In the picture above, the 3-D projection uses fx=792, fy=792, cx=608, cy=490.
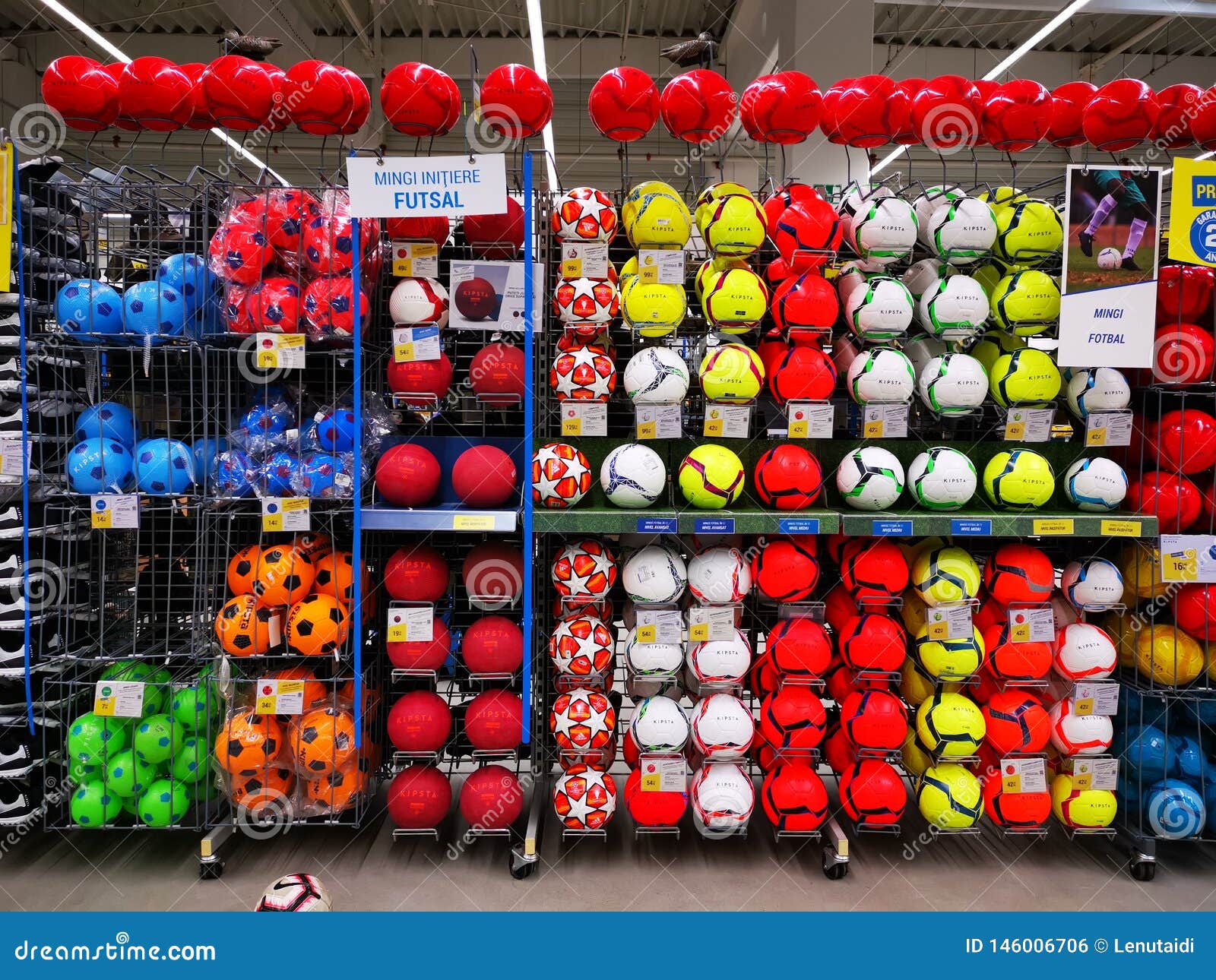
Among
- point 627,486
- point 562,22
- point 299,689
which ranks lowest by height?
point 299,689

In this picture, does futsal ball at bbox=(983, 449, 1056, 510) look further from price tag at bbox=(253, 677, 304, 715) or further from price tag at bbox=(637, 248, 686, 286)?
price tag at bbox=(253, 677, 304, 715)

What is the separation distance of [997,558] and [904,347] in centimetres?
95

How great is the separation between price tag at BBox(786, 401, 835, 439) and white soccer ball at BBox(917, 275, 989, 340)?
21.9 inches

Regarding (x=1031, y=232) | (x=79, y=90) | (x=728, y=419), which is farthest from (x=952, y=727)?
(x=79, y=90)

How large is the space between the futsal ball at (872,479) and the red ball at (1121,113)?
1.53 m

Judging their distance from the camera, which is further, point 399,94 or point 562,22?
point 562,22

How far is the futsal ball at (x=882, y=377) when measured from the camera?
3.07m

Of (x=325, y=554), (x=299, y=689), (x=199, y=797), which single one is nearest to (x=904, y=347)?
(x=325, y=554)

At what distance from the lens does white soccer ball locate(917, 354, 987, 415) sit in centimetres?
309

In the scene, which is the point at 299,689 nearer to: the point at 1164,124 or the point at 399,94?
the point at 399,94

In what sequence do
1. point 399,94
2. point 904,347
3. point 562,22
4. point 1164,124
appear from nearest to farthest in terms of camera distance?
point 399,94, point 1164,124, point 904,347, point 562,22

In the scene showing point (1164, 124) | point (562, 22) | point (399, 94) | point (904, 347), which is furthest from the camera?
point (562, 22)

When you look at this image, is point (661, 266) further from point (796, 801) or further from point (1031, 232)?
point (796, 801)

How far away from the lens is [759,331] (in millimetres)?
3416
